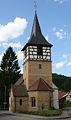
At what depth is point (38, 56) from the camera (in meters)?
54.8

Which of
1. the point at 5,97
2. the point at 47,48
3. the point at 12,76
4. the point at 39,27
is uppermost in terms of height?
the point at 39,27

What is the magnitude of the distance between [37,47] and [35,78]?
5.67 m

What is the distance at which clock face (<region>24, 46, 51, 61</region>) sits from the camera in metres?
54.6

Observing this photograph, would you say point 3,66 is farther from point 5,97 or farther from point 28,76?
point 28,76

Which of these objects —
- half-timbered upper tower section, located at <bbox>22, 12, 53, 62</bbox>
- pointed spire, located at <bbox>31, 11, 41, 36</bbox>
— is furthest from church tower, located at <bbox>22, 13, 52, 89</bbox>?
pointed spire, located at <bbox>31, 11, 41, 36</bbox>

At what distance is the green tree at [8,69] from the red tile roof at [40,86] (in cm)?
1837

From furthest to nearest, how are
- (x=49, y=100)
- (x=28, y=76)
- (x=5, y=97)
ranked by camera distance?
(x=5, y=97) < (x=28, y=76) < (x=49, y=100)

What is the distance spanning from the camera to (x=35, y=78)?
2151 inches

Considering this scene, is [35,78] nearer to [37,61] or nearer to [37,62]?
[37,62]

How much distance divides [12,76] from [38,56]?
1959 centimetres

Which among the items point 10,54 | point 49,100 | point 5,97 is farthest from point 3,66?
point 49,100

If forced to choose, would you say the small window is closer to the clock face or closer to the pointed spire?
the clock face

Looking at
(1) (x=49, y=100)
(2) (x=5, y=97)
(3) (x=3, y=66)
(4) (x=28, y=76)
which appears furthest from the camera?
(3) (x=3, y=66)

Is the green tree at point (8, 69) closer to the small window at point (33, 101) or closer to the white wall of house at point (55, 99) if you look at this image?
the white wall of house at point (55, 99)
